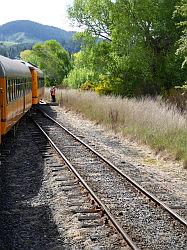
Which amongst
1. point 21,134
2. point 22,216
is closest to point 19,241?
point 22,216

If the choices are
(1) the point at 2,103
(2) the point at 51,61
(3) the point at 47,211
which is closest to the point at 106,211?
(3) the point at 47,211

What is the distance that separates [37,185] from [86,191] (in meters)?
1.37

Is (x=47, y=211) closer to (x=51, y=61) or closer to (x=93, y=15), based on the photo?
(x=93, y=15)

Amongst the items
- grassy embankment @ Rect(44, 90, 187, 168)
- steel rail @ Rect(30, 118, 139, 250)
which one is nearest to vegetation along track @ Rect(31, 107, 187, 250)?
steel rail @ Rect(30, 118, 139, 250)

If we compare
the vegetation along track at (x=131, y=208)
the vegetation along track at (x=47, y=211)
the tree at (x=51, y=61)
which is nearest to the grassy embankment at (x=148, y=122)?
the vegetation along track at (x=131, y=208)

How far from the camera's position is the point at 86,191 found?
9.75 m

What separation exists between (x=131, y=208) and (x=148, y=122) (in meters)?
10.1

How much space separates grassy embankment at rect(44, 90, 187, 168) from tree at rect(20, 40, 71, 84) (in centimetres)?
7802

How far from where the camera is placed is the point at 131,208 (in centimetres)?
867

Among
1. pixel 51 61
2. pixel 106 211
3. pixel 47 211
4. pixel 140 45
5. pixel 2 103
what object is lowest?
pixel 47 211

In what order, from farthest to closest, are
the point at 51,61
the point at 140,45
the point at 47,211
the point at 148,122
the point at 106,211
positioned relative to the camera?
the point at 51,61 < the point at 140,45 < the point at 148,122 < the point at 47,211 < the point at 106,211

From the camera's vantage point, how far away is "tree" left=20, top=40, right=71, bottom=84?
105m

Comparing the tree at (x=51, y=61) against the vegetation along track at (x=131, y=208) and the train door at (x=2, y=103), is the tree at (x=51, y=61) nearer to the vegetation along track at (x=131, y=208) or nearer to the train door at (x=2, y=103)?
the train door at (x=2, y=103)

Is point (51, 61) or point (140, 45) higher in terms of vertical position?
point (140, 45)
